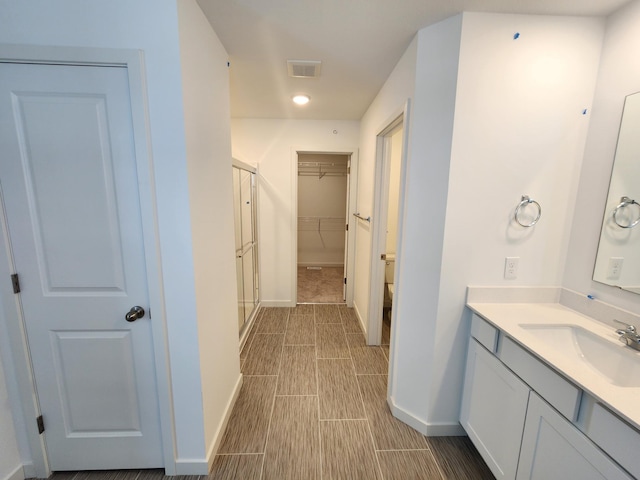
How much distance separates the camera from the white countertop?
0.81 metres

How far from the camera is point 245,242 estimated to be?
2.86m

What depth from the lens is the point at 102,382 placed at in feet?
4.40

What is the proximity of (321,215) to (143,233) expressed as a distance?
15.0ft

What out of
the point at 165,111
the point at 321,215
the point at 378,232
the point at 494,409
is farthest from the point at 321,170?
the point at 494,409

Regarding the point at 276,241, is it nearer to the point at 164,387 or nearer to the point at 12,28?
the point at 164,387

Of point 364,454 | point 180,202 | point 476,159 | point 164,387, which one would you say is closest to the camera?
point 180,202

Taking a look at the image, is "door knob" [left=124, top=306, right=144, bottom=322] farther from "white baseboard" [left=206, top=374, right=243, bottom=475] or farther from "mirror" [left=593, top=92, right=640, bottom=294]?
"mirror" [left=593, top=92, right=640, bottom=294]

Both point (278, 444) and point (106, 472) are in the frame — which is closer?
point (106, 472)

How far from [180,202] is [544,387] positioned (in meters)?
1.77

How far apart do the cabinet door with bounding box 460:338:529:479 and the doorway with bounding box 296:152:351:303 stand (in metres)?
3.36

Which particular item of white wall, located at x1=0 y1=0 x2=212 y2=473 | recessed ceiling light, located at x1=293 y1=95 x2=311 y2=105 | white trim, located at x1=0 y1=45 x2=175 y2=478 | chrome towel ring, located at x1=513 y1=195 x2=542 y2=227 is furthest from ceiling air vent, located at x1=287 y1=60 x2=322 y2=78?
chrome towel ring, located at x1=513 y1=195 x2=542 y2=227

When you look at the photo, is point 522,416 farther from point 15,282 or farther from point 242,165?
point 242,165

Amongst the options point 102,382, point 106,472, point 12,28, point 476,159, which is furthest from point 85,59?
point 106,472

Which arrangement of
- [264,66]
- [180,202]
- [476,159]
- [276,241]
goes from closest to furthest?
[180,202], [476,159], [264,66], [276,241]
